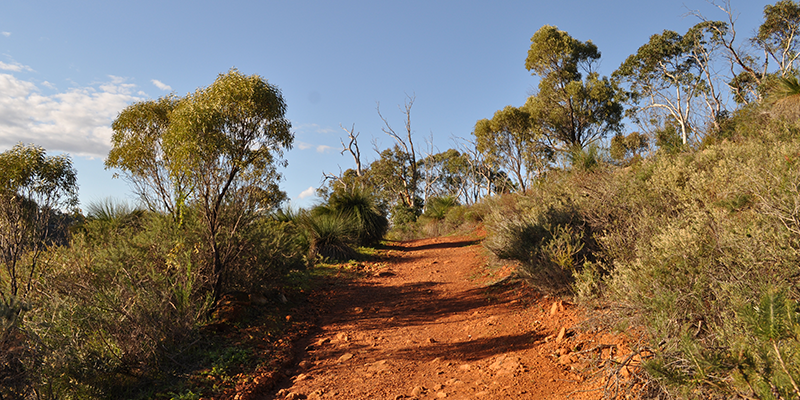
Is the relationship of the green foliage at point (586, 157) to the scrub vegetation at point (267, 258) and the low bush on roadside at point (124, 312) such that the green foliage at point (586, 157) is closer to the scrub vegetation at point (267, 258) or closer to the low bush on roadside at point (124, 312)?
the scrub vegetation at point (267, 258)

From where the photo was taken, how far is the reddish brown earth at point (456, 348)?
3.45 meters

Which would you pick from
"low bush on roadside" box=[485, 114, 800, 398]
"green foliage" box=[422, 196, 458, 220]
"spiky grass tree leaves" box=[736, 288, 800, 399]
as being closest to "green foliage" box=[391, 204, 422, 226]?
"green foliage" box=[422, 196, 458, 220]

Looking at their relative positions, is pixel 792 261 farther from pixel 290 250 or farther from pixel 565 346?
pixel 290 250

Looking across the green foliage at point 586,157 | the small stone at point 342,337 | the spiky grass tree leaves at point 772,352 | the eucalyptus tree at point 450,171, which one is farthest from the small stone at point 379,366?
the eucalyptus tree at point 450,171

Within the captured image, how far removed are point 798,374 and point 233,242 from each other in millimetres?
5750

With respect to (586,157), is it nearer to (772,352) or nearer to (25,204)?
(772,352)

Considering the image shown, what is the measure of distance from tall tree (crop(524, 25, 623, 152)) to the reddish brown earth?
17.7m

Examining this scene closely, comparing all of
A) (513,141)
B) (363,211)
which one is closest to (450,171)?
(513,141)

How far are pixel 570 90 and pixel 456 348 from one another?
800 inches

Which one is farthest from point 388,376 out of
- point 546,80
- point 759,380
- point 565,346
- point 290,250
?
point 546,80

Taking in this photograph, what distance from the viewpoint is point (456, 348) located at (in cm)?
466

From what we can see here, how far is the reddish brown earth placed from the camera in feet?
11.3

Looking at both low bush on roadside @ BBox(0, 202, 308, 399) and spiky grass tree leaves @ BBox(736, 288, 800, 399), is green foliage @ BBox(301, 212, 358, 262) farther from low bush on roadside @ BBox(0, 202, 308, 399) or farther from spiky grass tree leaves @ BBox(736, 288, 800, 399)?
spiky grass tree leaves @ BBox(736, 288, 800, 399)

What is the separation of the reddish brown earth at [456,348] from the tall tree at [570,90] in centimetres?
A: 1767
